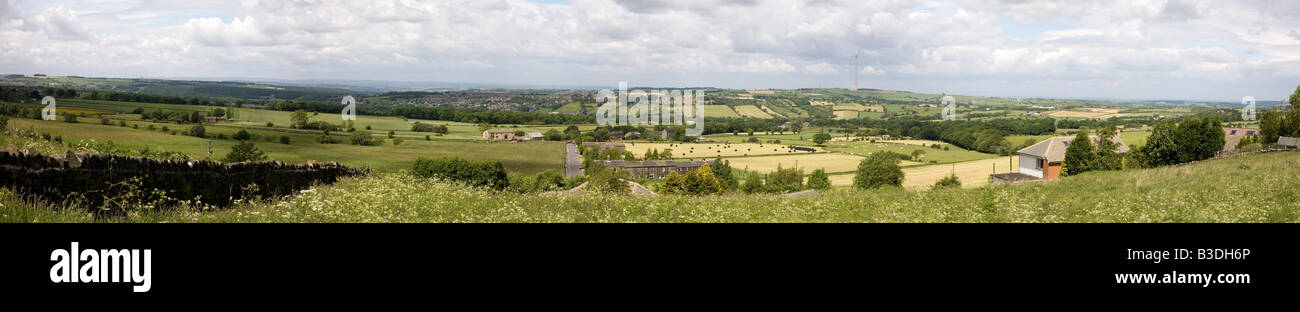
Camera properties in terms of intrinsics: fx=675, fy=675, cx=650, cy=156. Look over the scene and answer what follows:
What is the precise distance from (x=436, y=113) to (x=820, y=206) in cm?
10195

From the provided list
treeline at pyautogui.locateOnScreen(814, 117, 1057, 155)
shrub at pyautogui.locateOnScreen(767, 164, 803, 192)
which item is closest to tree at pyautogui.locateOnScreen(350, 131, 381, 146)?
shrub at pyautogui.locateOnScreen(767, 164, 803, 192)

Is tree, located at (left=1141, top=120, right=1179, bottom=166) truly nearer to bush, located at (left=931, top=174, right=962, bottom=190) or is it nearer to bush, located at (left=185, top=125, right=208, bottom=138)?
bush, located at (left=931, top=174, right=962, bottom=190)

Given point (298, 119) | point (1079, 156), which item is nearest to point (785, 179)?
point (1079, 156)

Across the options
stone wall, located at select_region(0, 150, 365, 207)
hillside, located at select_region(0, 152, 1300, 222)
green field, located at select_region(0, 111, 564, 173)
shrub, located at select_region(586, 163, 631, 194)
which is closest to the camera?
stone wall, located at select_region(0, 150, 365, 207)

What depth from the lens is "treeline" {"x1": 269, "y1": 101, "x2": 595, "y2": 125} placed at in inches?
3461

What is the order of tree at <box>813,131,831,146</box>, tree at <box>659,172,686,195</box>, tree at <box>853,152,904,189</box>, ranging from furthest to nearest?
1. tree at <box>813,131,831,146</box>
2. tree at <box>853,152,904,189</box>
3. tree at <box>659,172,686,195</box>

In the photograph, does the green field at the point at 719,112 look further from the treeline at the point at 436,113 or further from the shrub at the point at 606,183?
the shrub at the point at 606,183

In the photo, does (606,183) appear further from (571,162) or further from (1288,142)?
(571,162)

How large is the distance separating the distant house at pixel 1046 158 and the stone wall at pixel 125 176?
37906mm

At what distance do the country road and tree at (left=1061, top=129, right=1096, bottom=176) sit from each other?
1567 inches
